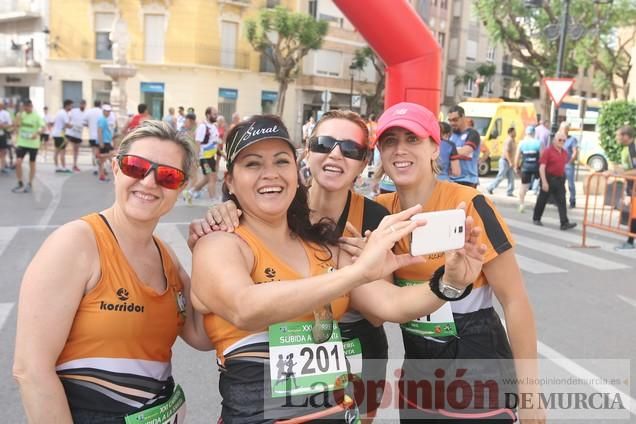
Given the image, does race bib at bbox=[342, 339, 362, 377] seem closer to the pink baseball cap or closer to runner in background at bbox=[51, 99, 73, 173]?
the pink baseball cap

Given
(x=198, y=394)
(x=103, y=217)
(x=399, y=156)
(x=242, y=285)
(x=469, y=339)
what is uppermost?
(x=399, y=156)

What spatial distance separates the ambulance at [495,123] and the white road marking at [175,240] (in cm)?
1497

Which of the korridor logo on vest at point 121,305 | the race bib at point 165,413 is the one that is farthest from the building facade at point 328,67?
the korridor logo on vest at point 121,305

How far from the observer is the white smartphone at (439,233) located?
164 centimetres

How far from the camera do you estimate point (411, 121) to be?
2242mm

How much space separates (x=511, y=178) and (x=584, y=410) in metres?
12.5

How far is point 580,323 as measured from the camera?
5594 mm

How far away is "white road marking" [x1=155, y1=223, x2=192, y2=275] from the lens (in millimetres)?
7379

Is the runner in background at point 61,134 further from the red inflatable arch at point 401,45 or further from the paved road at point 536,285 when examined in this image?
the red inflatable arch at point 401,45

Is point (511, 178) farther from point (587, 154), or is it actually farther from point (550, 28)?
point (587, 154)

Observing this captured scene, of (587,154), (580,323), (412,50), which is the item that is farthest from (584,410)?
(587,154)

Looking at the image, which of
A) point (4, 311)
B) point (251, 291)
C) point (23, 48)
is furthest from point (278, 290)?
point (23, 48)

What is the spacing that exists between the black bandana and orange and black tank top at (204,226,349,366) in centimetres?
27

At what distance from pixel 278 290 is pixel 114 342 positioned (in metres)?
0.60
